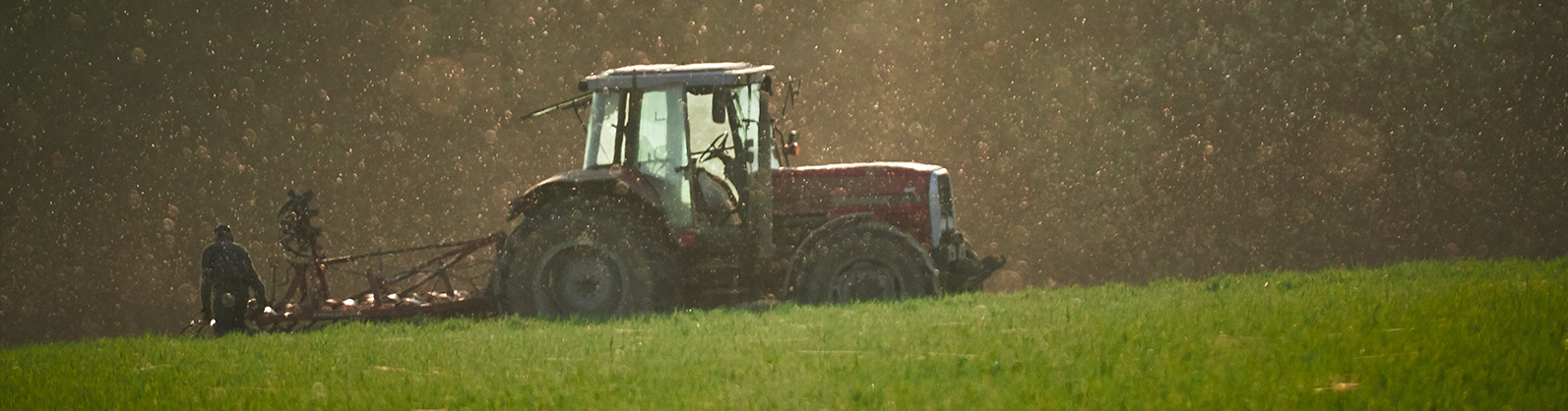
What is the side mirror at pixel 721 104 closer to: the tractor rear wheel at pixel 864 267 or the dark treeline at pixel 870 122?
the tractor rear wheel at pixel 864 267

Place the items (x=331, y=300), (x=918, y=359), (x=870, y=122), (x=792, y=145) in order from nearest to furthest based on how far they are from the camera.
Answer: (x=918, y=359) < (x=331, y=300) < (x=792, y=145) < (x=870, y=122)

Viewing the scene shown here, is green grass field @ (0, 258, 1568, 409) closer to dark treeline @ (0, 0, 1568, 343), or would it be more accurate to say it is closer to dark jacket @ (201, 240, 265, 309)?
dark jacket @ (201, 240, 265, 309)

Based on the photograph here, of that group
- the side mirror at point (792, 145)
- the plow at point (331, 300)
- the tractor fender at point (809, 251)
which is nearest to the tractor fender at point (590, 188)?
the plow at point (331, 300)

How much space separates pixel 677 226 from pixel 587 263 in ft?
2.47

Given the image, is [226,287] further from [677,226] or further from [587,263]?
[677,226]

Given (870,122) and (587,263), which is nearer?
(587,263)

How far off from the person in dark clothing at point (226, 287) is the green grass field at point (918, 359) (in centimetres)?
37

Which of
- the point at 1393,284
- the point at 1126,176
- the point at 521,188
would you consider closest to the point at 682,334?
the point at 1393,284

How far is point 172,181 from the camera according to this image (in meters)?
21.0

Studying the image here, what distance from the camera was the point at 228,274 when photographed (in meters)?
10.4

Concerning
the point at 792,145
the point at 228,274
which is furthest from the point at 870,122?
the point at 228,274

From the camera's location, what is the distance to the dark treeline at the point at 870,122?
20.9 m

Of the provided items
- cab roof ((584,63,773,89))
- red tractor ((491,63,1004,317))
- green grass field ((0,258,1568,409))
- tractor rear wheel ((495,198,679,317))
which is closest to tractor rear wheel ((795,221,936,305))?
red tractor ((491,63,1004,317))

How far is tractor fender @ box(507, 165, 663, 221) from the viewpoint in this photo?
10.2 meters
